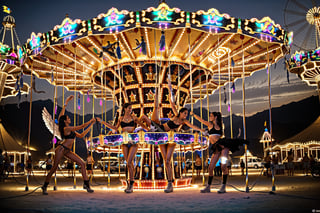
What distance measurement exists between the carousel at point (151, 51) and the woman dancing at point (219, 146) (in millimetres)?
1286

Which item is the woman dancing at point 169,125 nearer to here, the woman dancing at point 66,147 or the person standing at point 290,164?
the woman dancing at point 66,147

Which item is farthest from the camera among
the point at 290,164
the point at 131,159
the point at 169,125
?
the point at 290,164

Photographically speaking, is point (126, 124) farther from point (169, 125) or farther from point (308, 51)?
point (308, 51)

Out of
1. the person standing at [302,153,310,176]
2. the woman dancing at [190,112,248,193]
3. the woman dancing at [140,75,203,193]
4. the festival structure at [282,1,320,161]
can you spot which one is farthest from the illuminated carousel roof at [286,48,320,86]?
the woman dancing at [190,112,248,193]

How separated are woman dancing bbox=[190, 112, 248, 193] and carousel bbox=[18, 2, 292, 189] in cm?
129

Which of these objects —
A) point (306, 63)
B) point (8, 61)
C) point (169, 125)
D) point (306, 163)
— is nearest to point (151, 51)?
point (169, 125)

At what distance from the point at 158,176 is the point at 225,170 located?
399 centimetres

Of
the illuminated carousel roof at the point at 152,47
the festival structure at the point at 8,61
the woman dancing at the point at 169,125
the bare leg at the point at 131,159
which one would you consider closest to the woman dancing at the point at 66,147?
the bare leg at the point at 131,159

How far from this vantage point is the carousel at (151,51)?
1112 centimetres

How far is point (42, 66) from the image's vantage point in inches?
659

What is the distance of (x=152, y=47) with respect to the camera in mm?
14445

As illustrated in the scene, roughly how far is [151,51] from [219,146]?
6.95m

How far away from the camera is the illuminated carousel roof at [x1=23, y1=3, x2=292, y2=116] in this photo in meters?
11.2

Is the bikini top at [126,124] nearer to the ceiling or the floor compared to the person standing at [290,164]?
nearer to the ceiling
